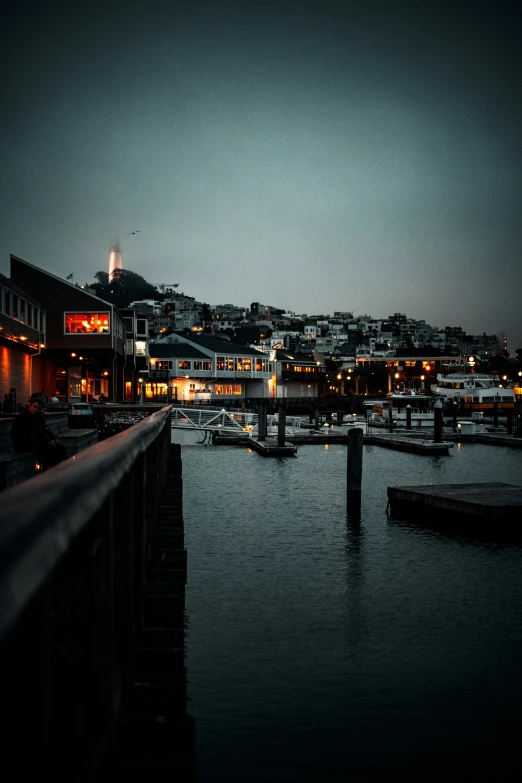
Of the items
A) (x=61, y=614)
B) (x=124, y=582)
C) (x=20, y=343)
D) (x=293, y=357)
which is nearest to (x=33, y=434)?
(x=124, y=582)

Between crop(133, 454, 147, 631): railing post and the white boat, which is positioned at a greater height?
the white boat

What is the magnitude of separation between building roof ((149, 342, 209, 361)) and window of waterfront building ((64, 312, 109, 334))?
1987 inches

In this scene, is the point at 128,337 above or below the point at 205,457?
above

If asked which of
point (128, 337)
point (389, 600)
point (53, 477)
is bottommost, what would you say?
point (389, 600)

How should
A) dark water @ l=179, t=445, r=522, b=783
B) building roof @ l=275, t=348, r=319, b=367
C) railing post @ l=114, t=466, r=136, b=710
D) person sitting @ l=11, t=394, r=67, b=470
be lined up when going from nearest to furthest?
railing post @ l=114, t=466, r=136, b=710, dark water @ l=179, t=445, r=522, b=783, person sitting @ l=11, t=394, r=67, b=470, building roof @ l=275, t=348, r=319, b=367

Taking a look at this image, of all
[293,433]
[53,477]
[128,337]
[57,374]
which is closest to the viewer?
[53,477]

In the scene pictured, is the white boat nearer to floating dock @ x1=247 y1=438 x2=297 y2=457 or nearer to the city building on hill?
the city building on hill

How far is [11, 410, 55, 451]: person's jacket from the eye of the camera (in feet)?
37.3

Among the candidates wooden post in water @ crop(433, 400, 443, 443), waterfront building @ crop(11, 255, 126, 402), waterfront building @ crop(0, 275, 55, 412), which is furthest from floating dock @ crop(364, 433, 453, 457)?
waterfront building @ crop(0, 275, 55, 412)

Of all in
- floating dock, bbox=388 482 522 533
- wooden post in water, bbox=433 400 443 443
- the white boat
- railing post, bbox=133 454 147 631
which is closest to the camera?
railing post, bbox=133 454 147 631

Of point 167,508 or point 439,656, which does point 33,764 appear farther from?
point 167,508

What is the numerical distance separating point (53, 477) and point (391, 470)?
30795mm

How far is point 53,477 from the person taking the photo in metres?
2.02

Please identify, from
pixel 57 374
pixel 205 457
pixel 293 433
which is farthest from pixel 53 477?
pixel 57 374
